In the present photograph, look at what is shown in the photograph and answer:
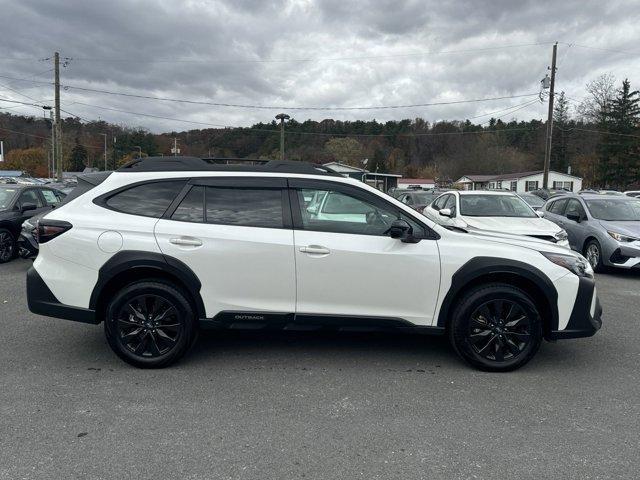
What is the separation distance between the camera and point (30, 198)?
10.4 m

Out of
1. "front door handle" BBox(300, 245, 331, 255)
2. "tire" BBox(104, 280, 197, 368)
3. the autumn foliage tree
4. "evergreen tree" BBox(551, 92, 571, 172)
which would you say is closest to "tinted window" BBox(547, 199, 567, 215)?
"front door handle" BBox(300, 245, 331, 255)

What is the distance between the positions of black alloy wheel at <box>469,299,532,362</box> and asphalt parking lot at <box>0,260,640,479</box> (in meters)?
0.23

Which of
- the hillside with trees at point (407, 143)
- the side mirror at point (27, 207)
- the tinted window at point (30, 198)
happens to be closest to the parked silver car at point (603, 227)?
the side mirror at point (27, 207)

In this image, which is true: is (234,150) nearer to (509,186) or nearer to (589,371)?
(509,186)

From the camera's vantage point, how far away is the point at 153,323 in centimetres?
411

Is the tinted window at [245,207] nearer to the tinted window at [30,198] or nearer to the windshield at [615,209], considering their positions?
the tinted window at [30,198]

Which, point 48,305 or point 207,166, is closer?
point 48,305

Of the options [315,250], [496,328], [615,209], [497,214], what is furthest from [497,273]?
[615,209]

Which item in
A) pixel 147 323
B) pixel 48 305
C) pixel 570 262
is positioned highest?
pixel 570 262

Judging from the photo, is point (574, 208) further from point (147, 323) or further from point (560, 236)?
point (147, 323)

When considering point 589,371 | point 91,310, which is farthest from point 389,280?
point 91,310

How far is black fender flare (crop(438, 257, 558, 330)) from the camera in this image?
4.02 metres

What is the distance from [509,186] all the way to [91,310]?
7686 centimetres

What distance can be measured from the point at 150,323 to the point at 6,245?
7265mm
